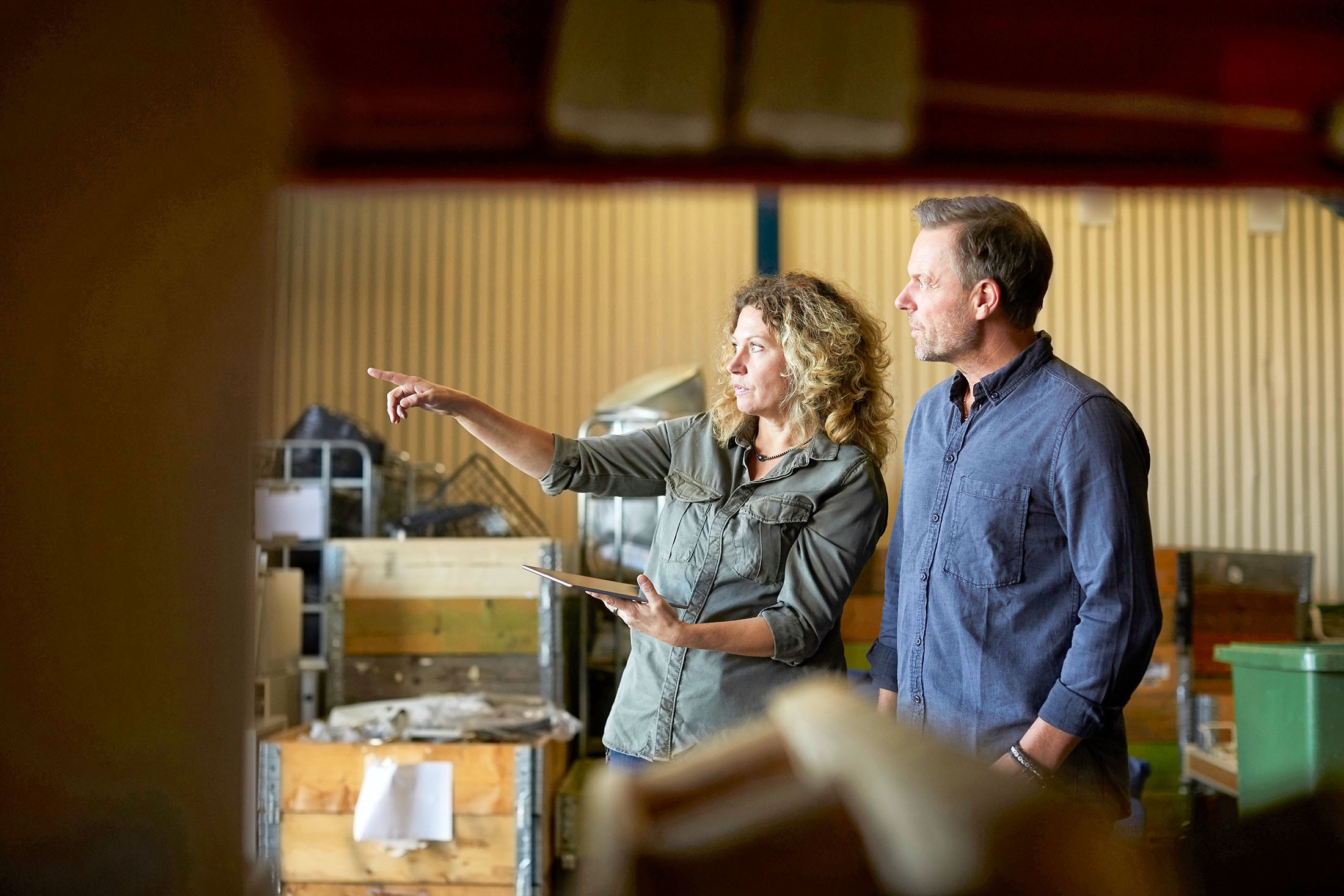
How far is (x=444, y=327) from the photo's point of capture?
6.54 meters

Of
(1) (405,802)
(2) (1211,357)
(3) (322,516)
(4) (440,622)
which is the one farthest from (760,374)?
(2) (1211,357)

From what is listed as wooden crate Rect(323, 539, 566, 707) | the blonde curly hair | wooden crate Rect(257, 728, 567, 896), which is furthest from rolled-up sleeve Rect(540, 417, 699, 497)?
wooden crate Rect(323, 539, 566, 707)

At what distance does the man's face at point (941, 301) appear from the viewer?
150 cm

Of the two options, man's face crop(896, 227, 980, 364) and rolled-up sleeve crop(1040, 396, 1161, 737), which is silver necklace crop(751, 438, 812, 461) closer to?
man's face crop(896, 227, 980, 364)

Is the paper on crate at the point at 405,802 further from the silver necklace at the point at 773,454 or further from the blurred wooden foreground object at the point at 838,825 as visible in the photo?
the blurred wooden foreground object at the point at 838,825

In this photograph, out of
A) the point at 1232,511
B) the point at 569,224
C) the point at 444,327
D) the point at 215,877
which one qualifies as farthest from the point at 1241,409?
the point at 215,877

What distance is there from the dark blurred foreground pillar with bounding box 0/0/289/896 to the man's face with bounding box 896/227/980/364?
4.20ft

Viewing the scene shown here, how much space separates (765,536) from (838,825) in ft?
4.73

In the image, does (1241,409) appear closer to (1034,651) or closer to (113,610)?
(1034,651)

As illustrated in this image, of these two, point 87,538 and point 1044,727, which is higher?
point 87,538

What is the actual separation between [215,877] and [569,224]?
6.37 meters

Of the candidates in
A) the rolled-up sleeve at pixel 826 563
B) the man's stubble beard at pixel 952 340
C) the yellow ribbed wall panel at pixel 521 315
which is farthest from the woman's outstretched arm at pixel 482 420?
the yellow ribbed wall panel at pixel 521 315

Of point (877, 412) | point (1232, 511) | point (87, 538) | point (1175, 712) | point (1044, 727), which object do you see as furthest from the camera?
point (1232, 511)

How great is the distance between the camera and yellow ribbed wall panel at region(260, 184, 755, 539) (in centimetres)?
650
